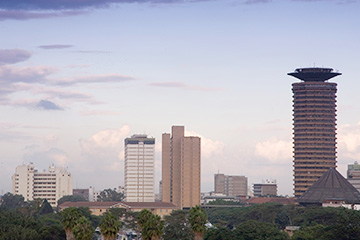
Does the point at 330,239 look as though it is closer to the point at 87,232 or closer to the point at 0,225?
the point at 87,232

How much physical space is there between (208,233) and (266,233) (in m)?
13.2

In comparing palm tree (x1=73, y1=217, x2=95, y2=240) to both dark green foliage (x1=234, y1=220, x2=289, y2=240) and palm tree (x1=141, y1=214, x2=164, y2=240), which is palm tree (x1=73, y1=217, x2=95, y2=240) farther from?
dark green foliage (x1=234, y1=220, x2=289, y2=240)

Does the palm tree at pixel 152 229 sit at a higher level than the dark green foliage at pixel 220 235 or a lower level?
higher

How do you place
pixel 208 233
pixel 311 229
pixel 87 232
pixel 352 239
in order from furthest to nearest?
pixel 311 229
pixel 208 233
pixel 352 239
pixel 87 232

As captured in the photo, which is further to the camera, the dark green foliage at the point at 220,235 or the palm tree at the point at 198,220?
the dark green foliage at the point at 220,235

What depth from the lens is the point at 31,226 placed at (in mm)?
181250

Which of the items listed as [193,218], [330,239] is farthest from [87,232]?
[330,239]

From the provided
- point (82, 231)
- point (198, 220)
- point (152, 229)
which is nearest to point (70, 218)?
point (82, 231)

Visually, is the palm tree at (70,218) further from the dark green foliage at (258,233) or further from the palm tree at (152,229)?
the dark green foliage at (258,233)

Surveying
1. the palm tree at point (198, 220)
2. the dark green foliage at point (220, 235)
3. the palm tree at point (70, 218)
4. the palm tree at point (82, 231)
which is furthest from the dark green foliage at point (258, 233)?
the palm tree at point (82, 231)

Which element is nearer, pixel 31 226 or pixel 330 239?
pixel 330 239

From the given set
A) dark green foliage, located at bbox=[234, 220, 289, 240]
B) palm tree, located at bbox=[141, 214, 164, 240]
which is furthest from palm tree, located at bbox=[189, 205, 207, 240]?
dark green foliage, located at bbox=[234, 220, 289, 240]

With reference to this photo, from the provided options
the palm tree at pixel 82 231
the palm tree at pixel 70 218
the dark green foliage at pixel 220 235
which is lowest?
the dark green foliage at pixel 220 235

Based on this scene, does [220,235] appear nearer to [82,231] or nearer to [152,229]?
[152,229]
